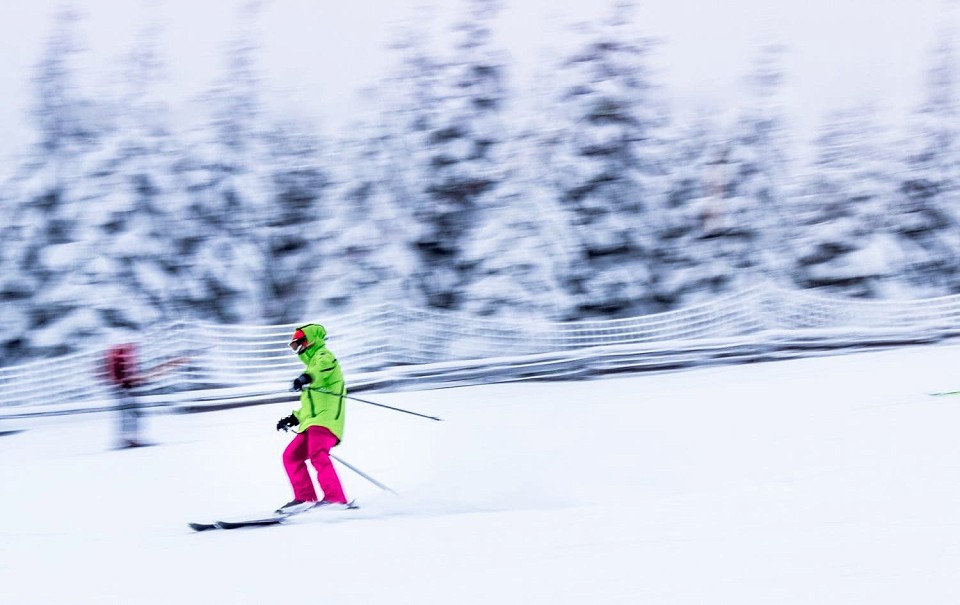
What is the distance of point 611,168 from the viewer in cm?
2277

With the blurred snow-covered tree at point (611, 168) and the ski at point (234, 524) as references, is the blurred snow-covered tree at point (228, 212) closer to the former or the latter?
the blurred snow-covered tree at point (611, 168)

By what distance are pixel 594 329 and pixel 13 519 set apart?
44.8 feet

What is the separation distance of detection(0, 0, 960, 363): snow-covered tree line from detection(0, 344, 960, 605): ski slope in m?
9.24

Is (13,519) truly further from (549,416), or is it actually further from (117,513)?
(549,416)

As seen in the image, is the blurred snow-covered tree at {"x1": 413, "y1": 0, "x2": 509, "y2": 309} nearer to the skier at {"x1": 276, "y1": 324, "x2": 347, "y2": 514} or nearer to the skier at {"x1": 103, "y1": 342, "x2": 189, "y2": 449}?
the skier at {"x1": 103, "y1": 342, "x2": 189, "y2": 449}

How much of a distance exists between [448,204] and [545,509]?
1642 cm

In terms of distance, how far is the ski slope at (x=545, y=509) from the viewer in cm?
502

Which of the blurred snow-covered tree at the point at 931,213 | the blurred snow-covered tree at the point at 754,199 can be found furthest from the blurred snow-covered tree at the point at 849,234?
the blurred snow-covered tree at the point at 754,199

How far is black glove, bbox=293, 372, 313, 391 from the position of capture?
6.70m

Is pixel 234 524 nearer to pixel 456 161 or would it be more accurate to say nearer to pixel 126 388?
pixel 126 388

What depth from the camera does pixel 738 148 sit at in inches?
970

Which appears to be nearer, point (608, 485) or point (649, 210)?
point (608, 485)

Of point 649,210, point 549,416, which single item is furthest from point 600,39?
point 549,416

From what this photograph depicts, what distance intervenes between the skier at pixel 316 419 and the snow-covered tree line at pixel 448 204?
47.5 ft
